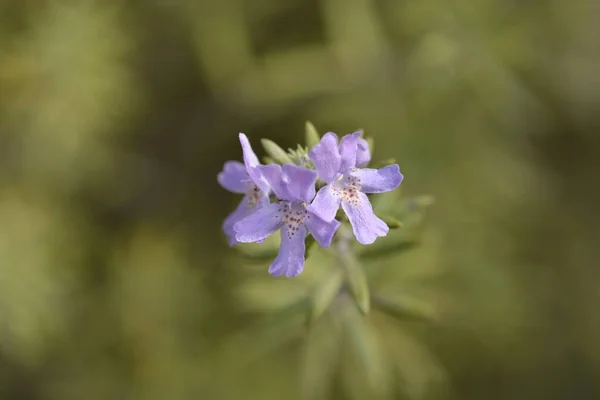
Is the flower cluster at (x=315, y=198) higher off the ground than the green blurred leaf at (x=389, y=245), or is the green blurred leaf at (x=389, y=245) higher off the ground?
the green blurred leaf at (x=389, y=245)

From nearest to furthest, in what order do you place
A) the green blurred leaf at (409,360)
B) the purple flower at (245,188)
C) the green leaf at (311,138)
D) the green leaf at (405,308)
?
the purple flower at (245,188)
the green leaf at (311,138)
the green leaf at (405,308)
the green blurred leaf at (409,360)

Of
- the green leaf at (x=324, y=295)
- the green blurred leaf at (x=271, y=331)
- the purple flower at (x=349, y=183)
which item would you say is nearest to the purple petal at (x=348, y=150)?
the purple flower at (x=349, y=183)

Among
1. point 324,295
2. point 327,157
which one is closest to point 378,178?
point 327,157

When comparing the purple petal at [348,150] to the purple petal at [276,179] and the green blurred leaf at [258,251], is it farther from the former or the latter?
the green blurred leaf at [258,251]

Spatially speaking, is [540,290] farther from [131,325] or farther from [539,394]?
[131,325]

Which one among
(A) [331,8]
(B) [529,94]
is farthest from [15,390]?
(B) [529,94]

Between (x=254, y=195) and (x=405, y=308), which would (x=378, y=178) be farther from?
(x=405, y=308)

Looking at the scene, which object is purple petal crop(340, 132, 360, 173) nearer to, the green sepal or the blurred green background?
the green sepal
